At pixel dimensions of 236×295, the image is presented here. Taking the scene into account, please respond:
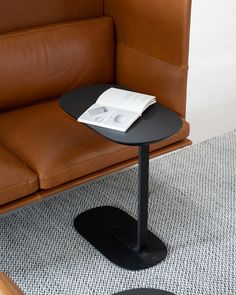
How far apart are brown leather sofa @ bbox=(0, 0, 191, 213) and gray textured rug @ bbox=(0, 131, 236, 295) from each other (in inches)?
11.2

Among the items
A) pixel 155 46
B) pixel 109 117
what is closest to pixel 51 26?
pixel 155 46

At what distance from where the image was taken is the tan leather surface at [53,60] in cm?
250

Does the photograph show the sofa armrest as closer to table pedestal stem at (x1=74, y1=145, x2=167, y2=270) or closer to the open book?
the open book

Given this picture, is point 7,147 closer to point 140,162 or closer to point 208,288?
point 140,162

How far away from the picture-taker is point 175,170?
2.89m

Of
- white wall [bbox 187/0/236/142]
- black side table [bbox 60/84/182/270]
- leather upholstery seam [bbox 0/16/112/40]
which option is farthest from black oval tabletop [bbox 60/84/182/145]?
white wall [bbox 187/0/236/142]

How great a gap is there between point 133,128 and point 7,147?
2.13ft

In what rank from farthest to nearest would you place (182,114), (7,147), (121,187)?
(121,187), (182,114), (7,147)

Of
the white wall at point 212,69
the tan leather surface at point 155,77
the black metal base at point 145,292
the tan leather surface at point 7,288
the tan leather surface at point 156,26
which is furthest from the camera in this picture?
the white wall at point 212,69

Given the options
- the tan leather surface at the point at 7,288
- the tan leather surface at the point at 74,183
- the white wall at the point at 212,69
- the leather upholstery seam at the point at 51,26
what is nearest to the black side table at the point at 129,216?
the tan leather surface at the point at 74,183

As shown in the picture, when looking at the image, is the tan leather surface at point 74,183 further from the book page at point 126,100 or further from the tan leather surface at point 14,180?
the book page at point 126,100

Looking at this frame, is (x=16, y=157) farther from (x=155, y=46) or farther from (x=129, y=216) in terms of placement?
(x=155, y=46)

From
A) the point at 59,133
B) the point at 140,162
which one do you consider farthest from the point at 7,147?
the point at 140,162

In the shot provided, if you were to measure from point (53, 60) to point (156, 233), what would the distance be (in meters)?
0.98
